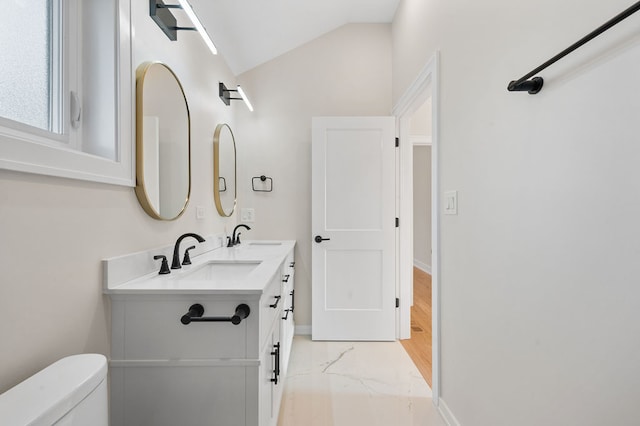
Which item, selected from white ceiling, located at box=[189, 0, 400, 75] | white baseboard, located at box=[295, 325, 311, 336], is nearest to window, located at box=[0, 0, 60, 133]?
white ceiling, located at box=[189, 0, 400, 75]

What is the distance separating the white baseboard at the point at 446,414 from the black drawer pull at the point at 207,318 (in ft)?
4.20

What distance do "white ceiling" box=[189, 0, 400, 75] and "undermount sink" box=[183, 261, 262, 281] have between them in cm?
161

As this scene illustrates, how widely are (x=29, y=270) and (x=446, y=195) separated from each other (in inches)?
67.6

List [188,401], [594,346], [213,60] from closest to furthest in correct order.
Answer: [594,346] < [188,401] < [213,60]

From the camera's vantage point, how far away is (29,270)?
83cm

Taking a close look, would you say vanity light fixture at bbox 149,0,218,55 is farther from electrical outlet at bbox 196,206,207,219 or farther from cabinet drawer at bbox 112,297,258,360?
cabinet drawer at bbox 112,297,258,360

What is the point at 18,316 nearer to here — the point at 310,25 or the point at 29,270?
the point at 29,270

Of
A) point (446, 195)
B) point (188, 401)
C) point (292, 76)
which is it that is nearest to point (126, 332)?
point (188, 401)

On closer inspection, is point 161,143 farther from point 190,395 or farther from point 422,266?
point 422,266

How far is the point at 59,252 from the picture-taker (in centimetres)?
92

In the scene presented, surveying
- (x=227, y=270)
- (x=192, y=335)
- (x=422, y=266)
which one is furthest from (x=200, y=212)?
(x=422, y=266)

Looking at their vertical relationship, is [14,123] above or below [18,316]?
above

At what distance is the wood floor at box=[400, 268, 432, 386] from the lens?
7.67 feet

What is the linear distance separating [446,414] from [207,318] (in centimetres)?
144
